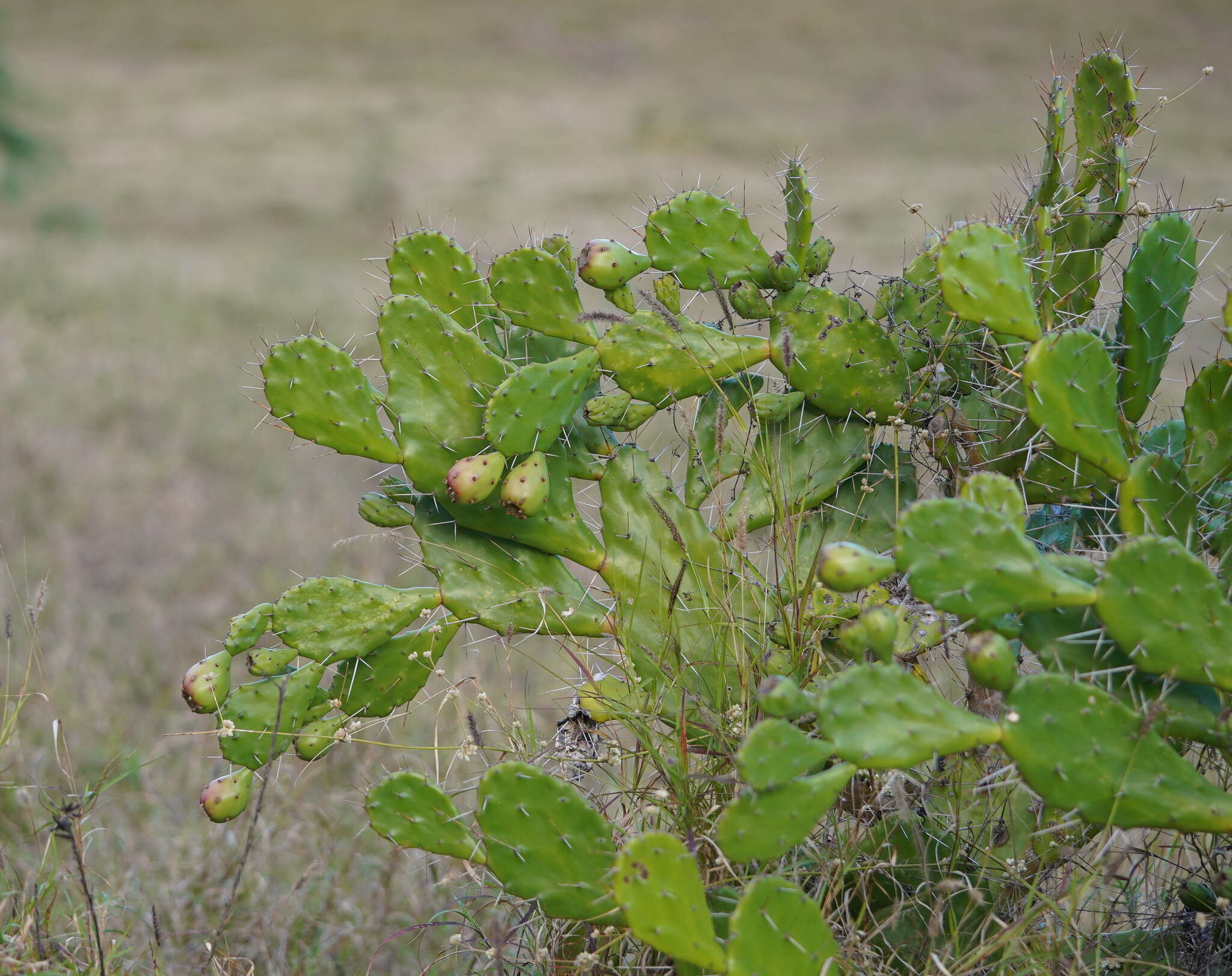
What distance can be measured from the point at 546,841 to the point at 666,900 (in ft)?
0.94

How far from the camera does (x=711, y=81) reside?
33000 millimetres

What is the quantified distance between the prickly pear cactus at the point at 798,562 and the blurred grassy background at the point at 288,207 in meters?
0.26

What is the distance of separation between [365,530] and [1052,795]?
4.21 meters

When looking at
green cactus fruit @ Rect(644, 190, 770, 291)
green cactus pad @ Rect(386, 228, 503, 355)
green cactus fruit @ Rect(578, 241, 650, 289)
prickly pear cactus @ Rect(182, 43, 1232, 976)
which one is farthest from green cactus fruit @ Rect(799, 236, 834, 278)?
green cactus pad @ Rect(386, 228, 503, 355)

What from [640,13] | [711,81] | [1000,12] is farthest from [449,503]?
[640,13]

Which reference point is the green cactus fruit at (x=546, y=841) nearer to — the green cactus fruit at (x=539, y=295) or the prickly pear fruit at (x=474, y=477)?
the prickly pear fruit at (x=474, y=477)

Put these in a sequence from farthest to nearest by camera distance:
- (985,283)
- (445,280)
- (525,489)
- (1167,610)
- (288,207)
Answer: (288,207), (445,280), (525,489), (985,283), (1167,610)

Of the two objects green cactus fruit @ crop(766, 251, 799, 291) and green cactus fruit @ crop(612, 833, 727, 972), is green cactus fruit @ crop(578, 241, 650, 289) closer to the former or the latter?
green cactus fruit @ crop(766, 251, 799, 291)

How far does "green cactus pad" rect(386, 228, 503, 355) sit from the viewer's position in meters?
1.97

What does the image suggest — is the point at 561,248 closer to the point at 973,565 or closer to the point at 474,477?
the point at 474,477

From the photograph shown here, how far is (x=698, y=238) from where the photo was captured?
1881 mm

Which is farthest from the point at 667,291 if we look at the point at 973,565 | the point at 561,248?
the point at 973,565

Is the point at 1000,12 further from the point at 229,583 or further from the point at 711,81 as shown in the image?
the point at 229,583

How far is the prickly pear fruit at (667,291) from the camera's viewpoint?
77.3 inches
